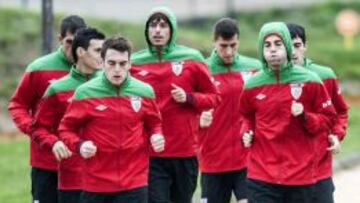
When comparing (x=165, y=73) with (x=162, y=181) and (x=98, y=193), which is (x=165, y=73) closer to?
(x=162, y=181)

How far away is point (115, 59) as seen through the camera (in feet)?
35.1

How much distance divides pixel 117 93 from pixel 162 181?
7.00 ft

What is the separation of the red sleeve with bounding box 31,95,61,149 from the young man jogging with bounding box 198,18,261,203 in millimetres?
2311

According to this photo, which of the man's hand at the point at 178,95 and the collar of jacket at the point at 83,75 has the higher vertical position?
the collar of jacket at the point at 83,75

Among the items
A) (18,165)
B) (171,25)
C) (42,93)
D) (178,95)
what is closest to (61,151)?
(42,93)

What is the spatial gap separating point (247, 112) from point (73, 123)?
67.0 inches

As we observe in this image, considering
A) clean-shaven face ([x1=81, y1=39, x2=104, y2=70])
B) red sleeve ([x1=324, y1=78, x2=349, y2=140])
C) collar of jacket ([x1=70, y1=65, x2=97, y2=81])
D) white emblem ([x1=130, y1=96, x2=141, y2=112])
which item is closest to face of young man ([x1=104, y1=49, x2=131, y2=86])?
white emblem ([x1=130, y1=96, x2=141, y2=112])

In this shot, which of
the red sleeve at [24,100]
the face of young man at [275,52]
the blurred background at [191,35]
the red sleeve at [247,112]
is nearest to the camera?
the face of young man at [275,52]

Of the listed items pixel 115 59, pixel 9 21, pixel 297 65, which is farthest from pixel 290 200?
pixel 9 21

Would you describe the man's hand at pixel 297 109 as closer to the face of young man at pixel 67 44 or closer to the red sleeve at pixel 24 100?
the face of young man at pixel 67 44

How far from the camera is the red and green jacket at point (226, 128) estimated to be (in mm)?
13617

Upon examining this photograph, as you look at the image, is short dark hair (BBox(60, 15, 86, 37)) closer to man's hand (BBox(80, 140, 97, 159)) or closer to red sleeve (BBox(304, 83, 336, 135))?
man's hand (BBox(80, 140, 97, 159))

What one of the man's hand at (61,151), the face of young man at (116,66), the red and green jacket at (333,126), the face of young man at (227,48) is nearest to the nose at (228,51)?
the face of young man at (227,48)

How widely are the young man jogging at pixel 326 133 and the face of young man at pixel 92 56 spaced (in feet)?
5.82
